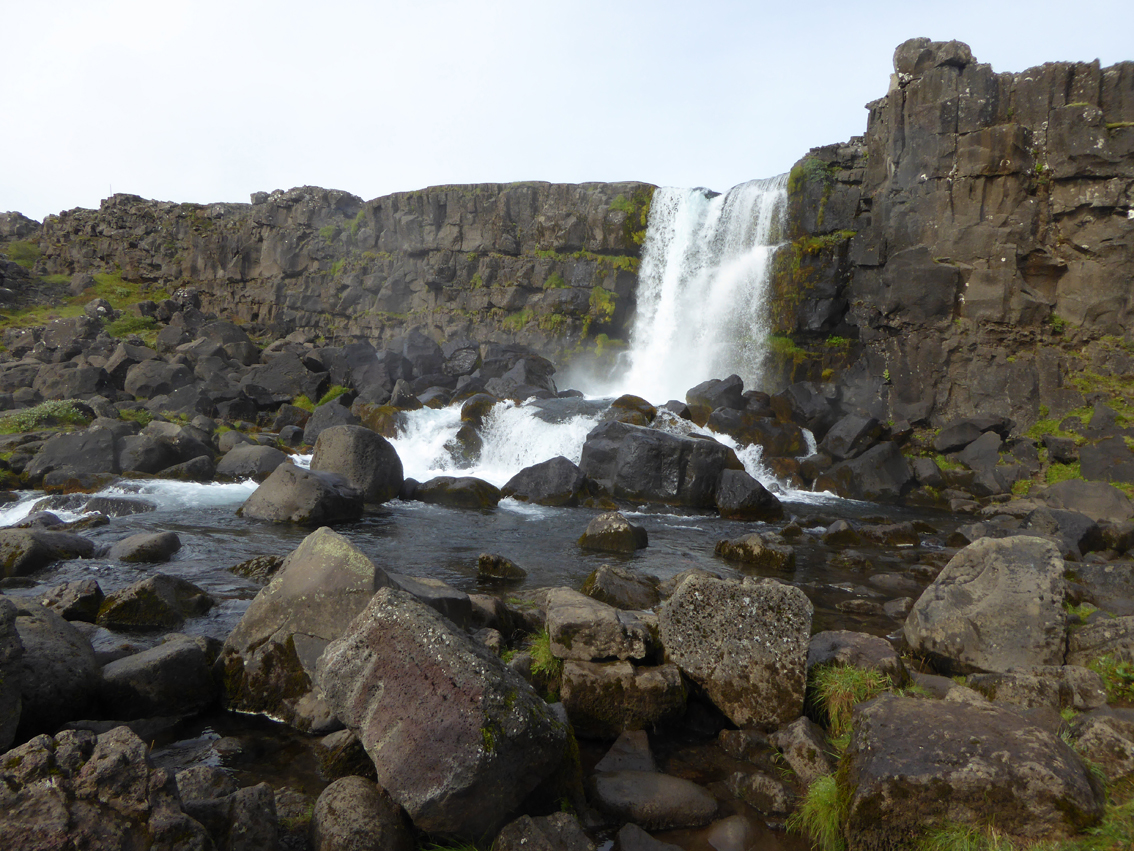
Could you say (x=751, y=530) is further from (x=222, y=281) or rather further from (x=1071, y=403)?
(x=222, y=281)

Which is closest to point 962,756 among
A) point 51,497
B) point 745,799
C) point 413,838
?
point 745,799

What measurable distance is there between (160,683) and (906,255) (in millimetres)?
27815

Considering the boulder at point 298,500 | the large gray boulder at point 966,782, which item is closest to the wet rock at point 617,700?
the large gray boulder at point 966,782

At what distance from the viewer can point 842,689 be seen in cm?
605

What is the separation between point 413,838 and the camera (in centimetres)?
427

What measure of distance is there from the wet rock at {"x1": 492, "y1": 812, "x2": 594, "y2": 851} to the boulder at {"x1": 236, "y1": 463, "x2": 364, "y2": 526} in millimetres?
11911

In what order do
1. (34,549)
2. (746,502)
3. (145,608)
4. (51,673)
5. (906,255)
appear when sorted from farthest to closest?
(906,255), (746,502), (34,549), (145,608), (51,673)

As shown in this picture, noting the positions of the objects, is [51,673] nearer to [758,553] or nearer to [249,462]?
[758,553]

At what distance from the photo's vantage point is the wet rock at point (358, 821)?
4.07 meters

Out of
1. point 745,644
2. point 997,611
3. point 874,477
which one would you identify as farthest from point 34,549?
point 874,477

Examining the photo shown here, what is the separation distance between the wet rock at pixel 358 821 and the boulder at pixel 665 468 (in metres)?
15.8

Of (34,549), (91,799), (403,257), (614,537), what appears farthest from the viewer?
(403,257)

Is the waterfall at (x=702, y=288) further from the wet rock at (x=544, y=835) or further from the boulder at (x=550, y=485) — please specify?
the wet rock at (x=544, y=835)

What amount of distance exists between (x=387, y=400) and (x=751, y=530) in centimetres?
1984
